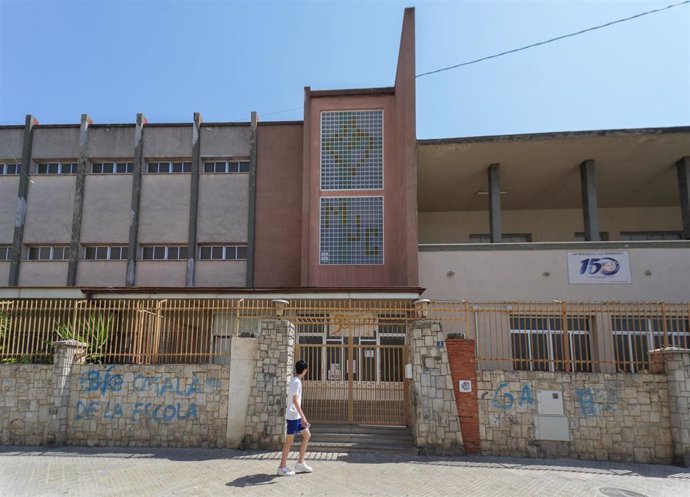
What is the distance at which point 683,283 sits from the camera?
1511 cm

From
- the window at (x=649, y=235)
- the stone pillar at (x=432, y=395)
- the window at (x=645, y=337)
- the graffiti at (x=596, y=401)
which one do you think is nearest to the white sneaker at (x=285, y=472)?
the stone pillar at (x=432, y=395)

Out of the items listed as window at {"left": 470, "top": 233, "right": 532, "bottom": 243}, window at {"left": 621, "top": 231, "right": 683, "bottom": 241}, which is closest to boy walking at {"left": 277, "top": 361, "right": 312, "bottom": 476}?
window at {"left": 470, "top": 233, "right": 532, "bottom": 243}

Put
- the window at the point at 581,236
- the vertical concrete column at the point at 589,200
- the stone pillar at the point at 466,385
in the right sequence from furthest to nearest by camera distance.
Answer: the window at the point at 581,236, the vertical concrete column at the point at 589,200, the stone pillar at the point at 466,385

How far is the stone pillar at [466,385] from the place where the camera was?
9.41 m

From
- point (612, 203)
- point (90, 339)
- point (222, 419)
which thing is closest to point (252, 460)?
point (222, 419)

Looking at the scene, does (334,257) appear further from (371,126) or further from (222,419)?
(222,419)

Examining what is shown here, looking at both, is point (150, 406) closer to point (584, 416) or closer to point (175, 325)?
point (175, 325)

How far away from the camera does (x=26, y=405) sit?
10039 mm

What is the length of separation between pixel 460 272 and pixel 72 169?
1612cm

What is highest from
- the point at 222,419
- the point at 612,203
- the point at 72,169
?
the point at 72,169

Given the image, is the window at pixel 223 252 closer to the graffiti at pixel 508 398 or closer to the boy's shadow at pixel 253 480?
the graffiti at pixel 508 398

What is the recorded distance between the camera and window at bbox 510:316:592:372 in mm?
9953

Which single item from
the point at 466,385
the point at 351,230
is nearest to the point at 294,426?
the point at 466,385

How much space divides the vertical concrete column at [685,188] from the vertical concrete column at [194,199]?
17.1 metres
